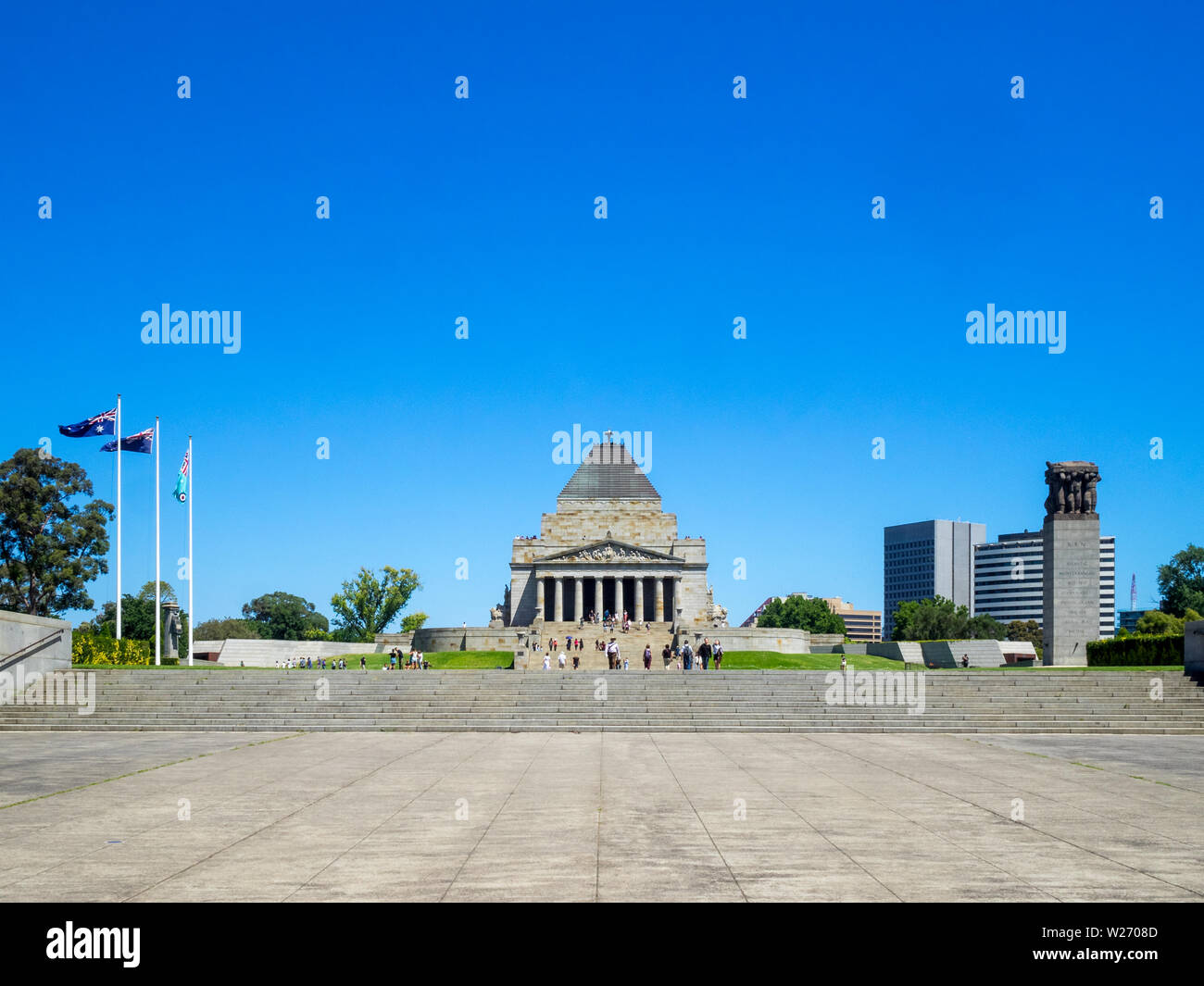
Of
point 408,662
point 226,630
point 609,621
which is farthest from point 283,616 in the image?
point 408,662

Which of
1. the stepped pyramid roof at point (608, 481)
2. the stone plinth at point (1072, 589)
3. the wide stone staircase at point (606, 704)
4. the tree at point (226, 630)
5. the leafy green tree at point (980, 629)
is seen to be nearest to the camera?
the wide stone staircase at point (606, 704)

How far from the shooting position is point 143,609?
7894 centimetres

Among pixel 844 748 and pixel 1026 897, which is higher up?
pixel 1026 897

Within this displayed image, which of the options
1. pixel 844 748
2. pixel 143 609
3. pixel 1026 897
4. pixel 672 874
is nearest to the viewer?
pixel 1026 897

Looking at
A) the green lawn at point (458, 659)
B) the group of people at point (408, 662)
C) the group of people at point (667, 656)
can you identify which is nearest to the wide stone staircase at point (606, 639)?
the group of people at point (667, 656)

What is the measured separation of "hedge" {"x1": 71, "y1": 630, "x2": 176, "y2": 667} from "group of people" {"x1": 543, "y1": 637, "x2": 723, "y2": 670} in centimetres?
1946

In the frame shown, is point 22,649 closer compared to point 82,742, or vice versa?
point 82,742

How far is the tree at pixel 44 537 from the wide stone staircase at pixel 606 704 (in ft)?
142

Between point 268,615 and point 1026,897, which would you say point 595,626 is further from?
point 268,615

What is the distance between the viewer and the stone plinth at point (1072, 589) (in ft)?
186

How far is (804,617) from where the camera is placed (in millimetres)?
145125

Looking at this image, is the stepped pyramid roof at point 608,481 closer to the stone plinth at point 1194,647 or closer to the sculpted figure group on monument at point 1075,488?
the sculpted figure group on monument at point 1075,488

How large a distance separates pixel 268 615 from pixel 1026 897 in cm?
15253
